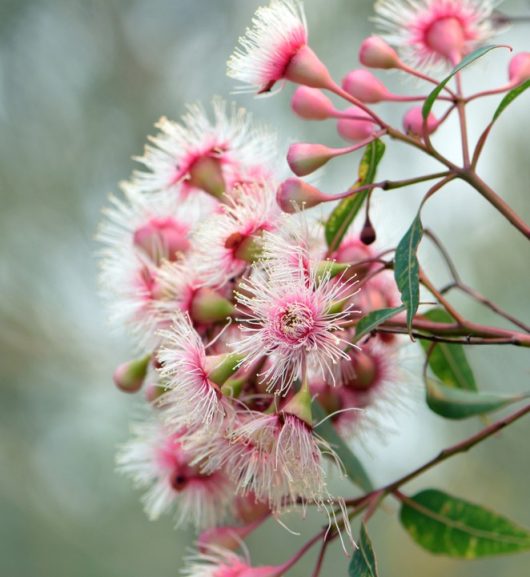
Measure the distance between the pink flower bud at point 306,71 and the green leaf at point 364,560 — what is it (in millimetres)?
548

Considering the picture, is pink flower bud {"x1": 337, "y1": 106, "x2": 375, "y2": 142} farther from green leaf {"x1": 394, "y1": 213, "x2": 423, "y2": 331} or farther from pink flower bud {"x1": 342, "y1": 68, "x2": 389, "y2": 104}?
green leaf {"x1": 394, "y1": 213, "x2": 423, "y2": 331}

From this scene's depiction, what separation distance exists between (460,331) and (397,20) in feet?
1.72

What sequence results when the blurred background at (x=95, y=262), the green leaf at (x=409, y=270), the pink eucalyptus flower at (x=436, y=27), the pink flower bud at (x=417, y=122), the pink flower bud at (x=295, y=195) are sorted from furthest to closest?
the blurred background at (x=95, y=262) → the pink eucalyptus flower at (x=436, y=27) → the pink flower bud at (x=417, y=122) → the pink flower bud at (x=295, y=195) → the green leaf at (x=409, y=270)

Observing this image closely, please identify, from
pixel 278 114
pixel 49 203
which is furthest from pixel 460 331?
pixel 49 203

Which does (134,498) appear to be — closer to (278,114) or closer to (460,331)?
(278,114)

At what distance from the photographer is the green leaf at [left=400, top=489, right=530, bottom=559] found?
126 cm

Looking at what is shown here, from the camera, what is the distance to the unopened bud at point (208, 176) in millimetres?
1255

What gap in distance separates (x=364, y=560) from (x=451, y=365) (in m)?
0.39

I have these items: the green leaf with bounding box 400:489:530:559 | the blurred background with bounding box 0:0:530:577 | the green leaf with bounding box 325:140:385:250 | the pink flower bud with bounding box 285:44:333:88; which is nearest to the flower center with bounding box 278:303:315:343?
the green leaf with bounding box 325:140:385:250

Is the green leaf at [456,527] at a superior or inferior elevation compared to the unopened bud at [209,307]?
inferior

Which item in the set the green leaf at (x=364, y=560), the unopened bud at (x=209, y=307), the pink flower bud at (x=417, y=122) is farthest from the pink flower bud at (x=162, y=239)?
the green leaf at (x=364, y=560)

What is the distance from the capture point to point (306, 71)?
1144 millimetres

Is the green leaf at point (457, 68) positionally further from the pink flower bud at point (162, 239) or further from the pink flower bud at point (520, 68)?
the pink flower bud at point (162, 239)

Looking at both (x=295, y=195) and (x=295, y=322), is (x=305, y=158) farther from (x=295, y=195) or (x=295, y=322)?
(x=295, y=322)
